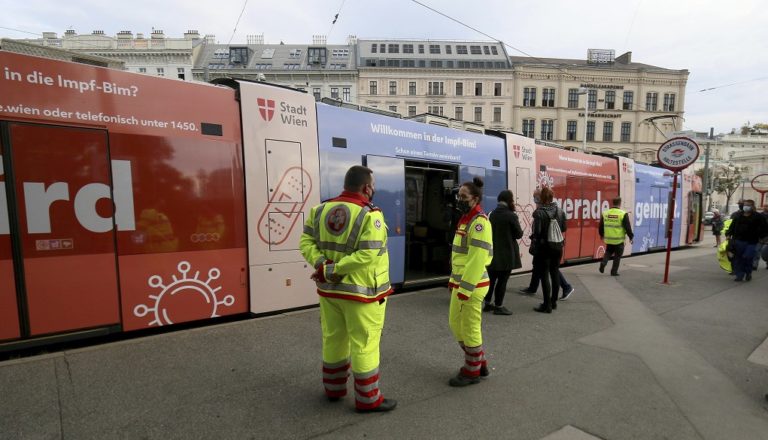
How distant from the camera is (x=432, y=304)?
6.12 metres

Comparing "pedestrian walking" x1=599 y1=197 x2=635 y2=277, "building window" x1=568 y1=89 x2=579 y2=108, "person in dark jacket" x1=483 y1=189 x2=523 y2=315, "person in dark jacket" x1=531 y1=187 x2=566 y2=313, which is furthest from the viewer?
"building window" x1=568 y1=89 x2=579 y2=108

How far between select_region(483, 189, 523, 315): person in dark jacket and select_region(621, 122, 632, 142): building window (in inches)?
2314

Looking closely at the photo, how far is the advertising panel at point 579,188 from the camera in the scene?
9453 millimetres

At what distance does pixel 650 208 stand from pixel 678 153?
5.92m

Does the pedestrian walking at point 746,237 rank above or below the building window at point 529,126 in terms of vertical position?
below

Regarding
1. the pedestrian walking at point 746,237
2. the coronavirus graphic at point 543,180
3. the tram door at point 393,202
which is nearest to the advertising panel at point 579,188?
the coronavirus graphic at point 543,180

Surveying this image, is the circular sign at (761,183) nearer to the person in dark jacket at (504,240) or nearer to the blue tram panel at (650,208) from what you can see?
the blue tram panel at (650,208)

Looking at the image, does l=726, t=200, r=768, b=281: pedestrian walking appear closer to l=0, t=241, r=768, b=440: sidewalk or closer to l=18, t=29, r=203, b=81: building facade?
l=0, t=241, r=768, b=440: sidewalk

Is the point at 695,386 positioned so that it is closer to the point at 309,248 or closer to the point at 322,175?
the point at 309,248

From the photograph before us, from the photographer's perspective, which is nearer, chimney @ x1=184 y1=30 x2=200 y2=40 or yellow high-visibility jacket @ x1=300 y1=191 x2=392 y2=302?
yellow high-visibility jacket @ x1=300 y1=191 x2=392 y2=302

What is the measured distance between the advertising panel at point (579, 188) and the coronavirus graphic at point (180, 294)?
294 inches

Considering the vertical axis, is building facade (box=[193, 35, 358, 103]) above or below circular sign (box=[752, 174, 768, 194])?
above

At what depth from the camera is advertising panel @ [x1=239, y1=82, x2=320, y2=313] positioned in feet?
15.7

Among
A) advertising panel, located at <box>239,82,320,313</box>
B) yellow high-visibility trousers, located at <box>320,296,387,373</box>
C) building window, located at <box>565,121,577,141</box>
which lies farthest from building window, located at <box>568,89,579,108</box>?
yellow high-visibility trousers, located at <box>320,296,387,373</box>
